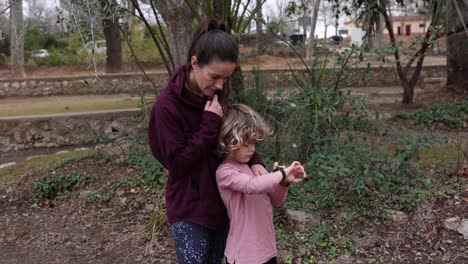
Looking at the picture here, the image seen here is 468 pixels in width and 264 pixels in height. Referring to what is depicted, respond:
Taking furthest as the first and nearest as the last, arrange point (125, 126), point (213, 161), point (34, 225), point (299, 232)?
1. point (125, 126)
2. point (34, 225)
3. point (299, 232)
4. point (213, 161)

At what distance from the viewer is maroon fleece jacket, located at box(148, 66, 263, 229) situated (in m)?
1.73

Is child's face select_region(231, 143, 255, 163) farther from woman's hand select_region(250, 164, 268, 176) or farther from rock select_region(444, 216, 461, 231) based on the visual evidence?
rock select_region(444, 216, 461, 231)

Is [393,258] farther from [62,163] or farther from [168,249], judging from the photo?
[62,163]

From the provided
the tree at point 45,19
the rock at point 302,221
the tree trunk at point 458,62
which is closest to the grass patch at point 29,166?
the tree at point 45,19

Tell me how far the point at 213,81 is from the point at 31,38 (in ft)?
71.4

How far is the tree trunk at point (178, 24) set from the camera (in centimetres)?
468

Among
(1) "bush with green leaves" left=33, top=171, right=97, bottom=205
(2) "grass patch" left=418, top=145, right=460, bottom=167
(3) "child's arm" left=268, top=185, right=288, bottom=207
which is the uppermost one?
(3) "child's arm" left=268, top=185, right=288, bottom=207

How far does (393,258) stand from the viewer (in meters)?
3.15

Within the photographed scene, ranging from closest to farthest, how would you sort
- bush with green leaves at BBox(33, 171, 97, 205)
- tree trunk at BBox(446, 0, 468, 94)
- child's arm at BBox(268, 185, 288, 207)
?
child's arm at BBox(268, 185, 288, 207) → bush with green leaves at BBox(33, 171, 97, 205) → tree trunk at BBox(446, 0, 468, 94)

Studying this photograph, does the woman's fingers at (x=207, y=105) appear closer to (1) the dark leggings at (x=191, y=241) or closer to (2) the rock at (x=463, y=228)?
(1) the dark leggings at (x=191, y=241)

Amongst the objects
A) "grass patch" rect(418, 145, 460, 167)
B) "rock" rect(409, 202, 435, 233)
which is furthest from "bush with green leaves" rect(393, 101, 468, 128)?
"rock" rect(409, 202, 435, 233)

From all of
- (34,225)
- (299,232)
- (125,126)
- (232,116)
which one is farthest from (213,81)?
(125,126)

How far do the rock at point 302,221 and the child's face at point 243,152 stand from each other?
1776mm

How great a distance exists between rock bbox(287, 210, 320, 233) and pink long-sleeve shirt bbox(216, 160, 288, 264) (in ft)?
5.29
